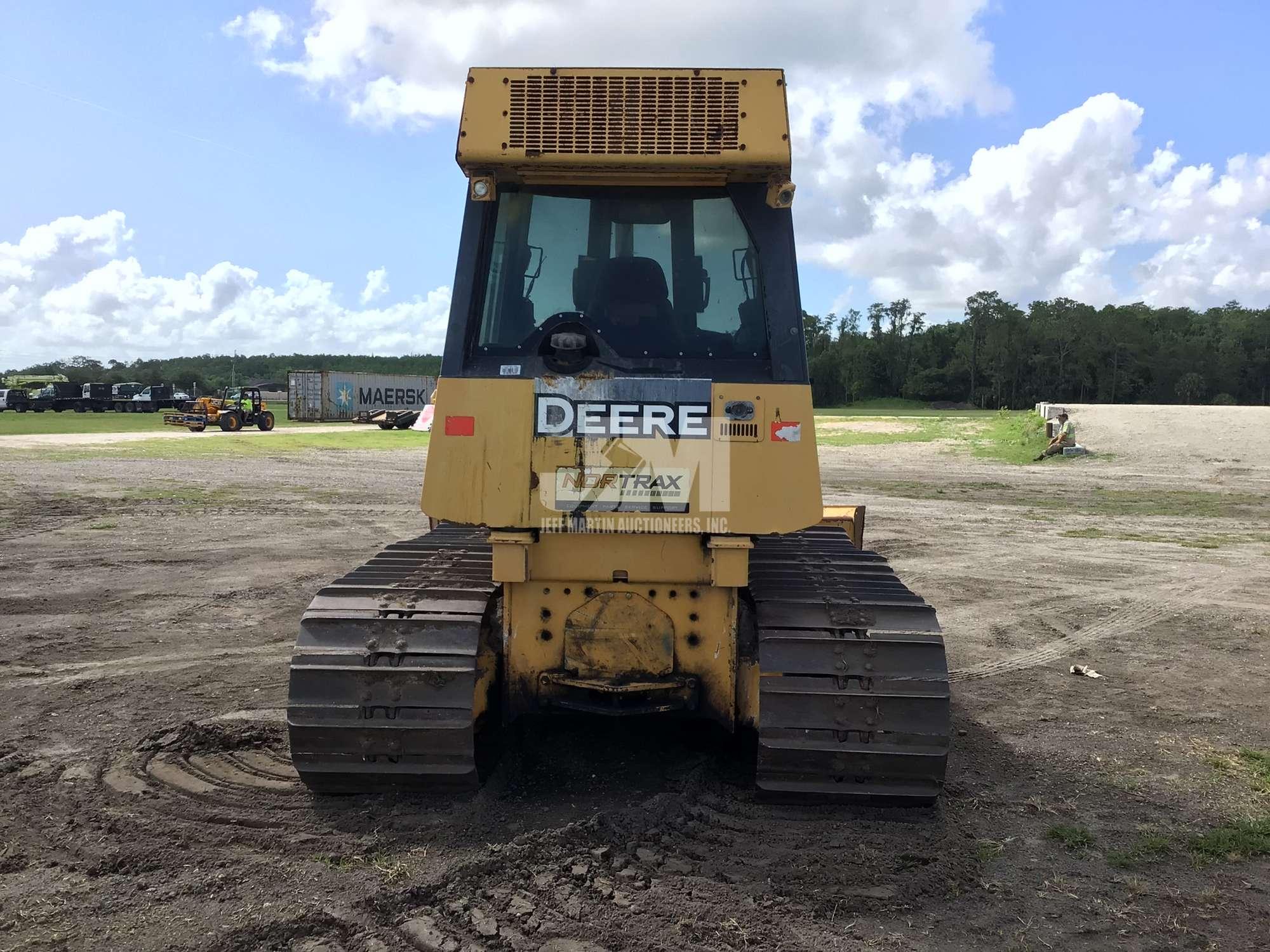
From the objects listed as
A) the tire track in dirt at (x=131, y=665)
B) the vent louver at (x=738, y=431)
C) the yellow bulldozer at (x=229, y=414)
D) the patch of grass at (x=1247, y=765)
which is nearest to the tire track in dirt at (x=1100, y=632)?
the patch of grass at (x=1247, y=765)

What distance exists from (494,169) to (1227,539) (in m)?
13.9

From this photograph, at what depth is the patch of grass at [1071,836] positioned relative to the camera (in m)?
4.32

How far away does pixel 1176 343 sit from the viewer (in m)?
92.2

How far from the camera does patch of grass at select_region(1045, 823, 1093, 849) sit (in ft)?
14.2

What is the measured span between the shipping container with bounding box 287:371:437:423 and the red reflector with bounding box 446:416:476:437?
5479cm

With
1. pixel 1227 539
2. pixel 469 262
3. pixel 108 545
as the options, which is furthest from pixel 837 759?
pixel 1227 539

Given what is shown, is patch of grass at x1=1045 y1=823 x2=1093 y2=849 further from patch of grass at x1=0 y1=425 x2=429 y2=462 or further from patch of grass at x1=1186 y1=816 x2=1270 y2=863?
patch of grass at x1=0 y1=425 x2=429 y2=462

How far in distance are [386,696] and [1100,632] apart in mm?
6949

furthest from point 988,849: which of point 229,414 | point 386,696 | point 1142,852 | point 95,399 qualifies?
point 95,399

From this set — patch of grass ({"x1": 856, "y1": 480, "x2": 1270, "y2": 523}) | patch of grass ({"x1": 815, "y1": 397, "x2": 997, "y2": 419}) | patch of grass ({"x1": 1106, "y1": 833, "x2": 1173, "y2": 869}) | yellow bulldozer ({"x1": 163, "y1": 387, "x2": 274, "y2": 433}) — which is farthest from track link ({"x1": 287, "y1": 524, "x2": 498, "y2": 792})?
patch of grass ({"x1": 815, "y1": 397, "x2": 997, "y2": 419})

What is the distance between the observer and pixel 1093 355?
92750 millimetres

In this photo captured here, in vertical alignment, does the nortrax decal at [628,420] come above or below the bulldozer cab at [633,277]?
below

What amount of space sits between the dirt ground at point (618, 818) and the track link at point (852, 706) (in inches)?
9.9

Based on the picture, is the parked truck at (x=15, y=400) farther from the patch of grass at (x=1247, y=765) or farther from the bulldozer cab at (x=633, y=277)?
the patch of grass at (x=1247, y=765)
